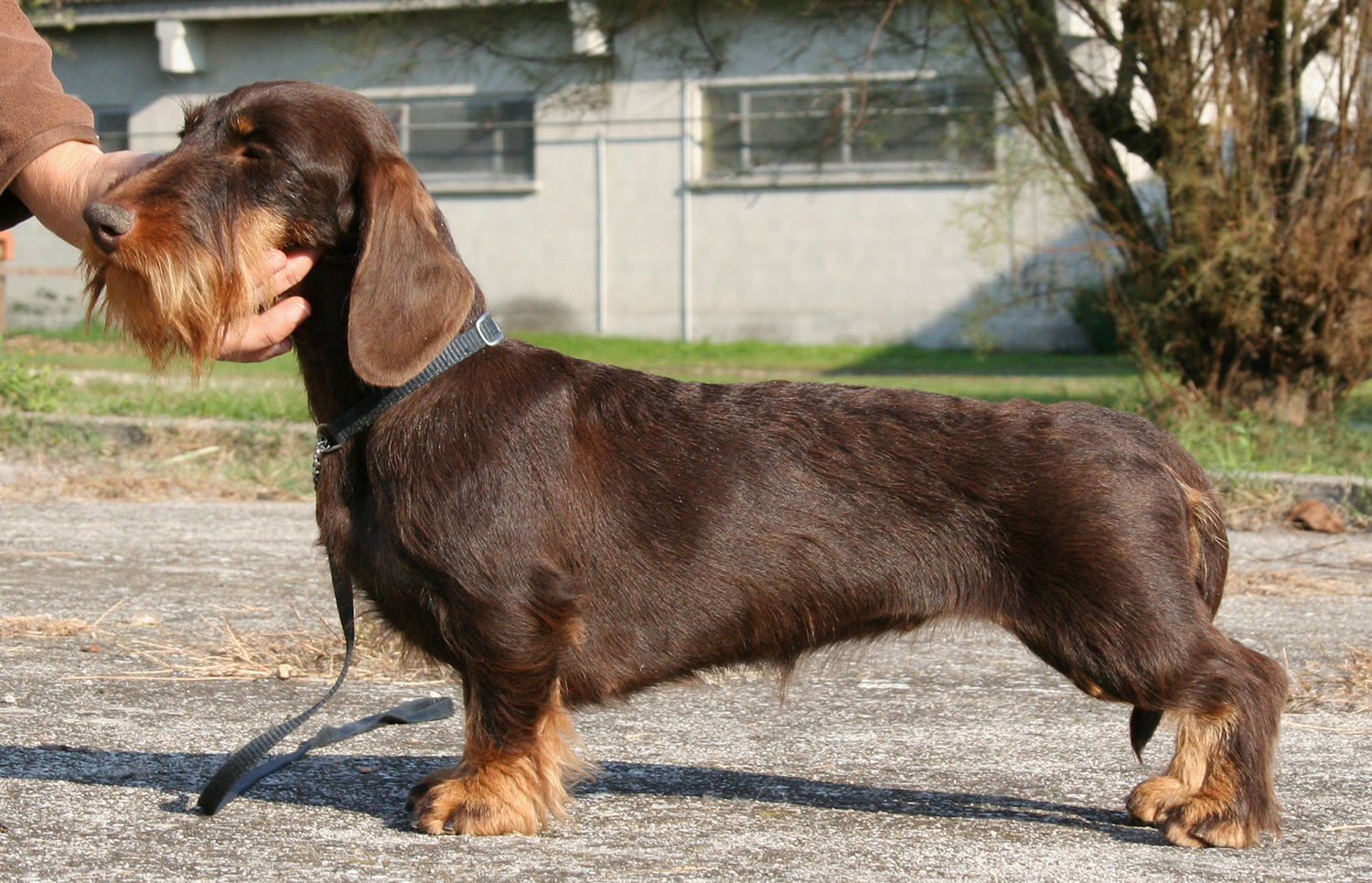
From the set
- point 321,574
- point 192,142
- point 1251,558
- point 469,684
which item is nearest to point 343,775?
point 469,684

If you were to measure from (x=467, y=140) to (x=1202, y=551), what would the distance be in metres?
20.9

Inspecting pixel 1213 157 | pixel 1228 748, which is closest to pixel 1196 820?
pixel 1228 748

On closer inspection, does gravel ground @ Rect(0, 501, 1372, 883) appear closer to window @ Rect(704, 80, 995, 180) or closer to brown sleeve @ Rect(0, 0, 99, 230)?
brown sleeve @ Rect(0, 0, 99, 230)

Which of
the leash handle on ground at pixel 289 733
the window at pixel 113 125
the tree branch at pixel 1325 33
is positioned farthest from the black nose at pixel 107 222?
the window at pixel 113 125

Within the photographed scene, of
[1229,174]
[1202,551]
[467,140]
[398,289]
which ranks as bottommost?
[1202,551]

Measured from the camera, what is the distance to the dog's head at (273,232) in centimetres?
299

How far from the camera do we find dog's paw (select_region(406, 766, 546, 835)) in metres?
3.03

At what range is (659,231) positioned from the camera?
2223 cm

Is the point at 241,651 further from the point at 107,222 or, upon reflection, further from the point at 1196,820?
the point at 1196,820

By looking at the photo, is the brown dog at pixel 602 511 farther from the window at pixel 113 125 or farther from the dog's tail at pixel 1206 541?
the window at pixel 113 125

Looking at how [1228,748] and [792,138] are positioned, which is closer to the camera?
[1228,748]

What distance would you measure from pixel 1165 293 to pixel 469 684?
7.49 meters

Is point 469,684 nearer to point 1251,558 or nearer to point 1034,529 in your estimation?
point 1034,529

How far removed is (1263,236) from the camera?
8.84 meters
